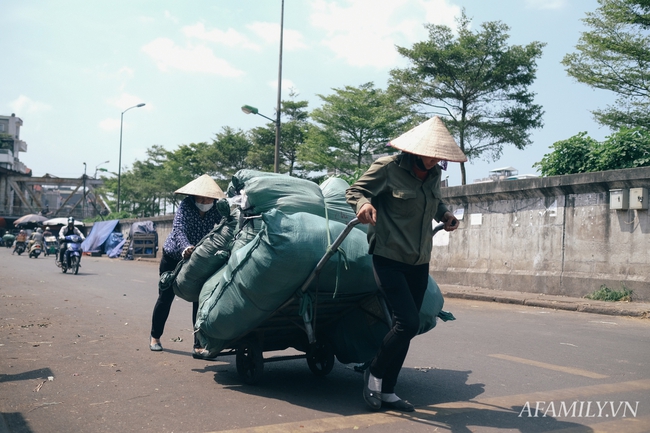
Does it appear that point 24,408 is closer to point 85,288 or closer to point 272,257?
point 272,257

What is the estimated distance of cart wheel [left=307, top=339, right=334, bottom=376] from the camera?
17.1 ft

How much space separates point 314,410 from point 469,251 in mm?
11394

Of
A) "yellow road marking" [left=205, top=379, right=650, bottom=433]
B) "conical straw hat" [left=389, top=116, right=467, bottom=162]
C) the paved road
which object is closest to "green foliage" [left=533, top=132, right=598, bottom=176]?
the paved road

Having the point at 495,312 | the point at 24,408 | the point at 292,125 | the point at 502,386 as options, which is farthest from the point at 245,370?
the point at 292,125

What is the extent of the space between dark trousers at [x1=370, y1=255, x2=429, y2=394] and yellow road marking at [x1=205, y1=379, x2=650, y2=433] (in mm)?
274

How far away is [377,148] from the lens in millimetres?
33062

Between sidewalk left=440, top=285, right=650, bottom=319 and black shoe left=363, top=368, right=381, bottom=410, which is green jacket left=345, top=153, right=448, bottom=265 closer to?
black shoe left=363, top=368, right=381, bottom=410

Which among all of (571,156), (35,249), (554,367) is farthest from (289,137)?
(554,367)

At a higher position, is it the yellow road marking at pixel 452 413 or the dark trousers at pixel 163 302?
the dark trousers at pixel 163 302

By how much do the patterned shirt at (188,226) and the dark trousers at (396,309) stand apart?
2.51 meters

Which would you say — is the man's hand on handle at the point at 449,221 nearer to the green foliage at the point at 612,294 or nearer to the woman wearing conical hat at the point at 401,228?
the woman wearing conical hat at the point at 401,228

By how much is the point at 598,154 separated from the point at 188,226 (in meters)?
9.76

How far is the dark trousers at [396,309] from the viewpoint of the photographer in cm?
403

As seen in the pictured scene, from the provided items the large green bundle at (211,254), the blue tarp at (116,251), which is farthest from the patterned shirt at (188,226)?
the blue tarp at (116,251)
